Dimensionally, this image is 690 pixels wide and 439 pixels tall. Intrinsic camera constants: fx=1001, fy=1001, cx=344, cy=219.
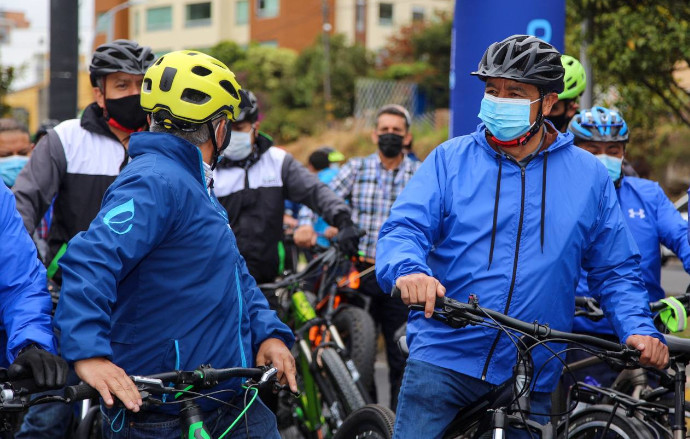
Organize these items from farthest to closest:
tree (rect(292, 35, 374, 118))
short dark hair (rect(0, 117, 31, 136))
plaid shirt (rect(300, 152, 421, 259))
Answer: tree (rect(292, 35, 374, 118)) → plaid shirt (rect(300, 152, 421, 259)) → short dark hair (rect(0, 117, 31, 136))

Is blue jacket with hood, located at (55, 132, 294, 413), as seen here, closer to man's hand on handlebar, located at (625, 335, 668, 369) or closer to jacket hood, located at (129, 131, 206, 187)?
jacket hood, located at (129, 131, 206, 187)

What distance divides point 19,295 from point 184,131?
798 mm

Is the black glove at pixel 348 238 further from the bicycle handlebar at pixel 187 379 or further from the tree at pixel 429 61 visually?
the tree at pixel 429 61

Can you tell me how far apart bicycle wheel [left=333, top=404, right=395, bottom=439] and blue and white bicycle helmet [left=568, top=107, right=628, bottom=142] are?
2.19 metres

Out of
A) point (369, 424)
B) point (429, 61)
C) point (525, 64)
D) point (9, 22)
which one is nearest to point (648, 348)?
point (525, 64)

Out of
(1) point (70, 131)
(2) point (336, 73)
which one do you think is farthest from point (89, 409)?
(2) point (336, 73)

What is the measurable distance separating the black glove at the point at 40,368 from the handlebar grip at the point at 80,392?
92mm

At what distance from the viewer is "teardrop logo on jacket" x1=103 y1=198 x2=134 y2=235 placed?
3.14m

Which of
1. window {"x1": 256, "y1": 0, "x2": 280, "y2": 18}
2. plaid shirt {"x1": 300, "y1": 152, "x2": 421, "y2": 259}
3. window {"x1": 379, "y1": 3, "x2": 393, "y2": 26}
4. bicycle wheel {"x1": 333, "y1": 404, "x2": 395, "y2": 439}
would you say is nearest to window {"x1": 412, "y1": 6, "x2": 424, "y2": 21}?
window {"x1": 379, "y1": 3, "x2": 393, "y2": 26}

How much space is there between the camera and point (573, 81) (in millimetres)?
6457

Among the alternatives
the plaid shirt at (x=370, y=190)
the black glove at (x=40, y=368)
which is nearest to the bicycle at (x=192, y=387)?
the black glove at (x=40, y=368)

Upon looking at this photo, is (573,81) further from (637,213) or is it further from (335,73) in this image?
(335,73)

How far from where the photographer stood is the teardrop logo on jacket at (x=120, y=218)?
3.14 m

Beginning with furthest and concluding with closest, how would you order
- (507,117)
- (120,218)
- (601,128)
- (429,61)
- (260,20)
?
(260,20) < (429,61) < (601,128) < (507,117) < (120,218)
